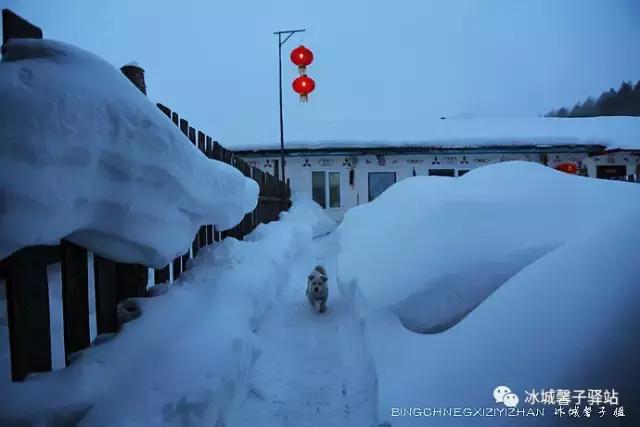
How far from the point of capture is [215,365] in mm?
1505

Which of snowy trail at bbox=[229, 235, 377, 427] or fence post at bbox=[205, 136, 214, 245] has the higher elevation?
fence post at bbox=[205, 136, 214, 245]

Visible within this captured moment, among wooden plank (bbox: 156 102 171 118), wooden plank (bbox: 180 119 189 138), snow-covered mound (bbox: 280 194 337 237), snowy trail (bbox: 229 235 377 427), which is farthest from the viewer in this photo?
snow-covered mound (bbox: 280 194 337 237)

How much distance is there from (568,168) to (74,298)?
43.9 feet

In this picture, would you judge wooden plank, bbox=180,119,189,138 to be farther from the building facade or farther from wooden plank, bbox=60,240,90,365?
the building facade

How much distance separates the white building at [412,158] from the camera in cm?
1154

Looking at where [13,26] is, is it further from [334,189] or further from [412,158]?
[412,158]

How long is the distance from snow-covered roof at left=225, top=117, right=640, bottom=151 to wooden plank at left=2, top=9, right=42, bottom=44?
1040cm

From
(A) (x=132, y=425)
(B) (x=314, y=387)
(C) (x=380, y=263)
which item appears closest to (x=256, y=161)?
(C) (x=380, y=263)

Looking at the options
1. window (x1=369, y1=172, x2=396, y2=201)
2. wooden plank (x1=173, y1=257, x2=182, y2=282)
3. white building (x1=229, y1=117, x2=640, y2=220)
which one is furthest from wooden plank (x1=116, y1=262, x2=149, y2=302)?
window (x1=369, y1=172, x2=396, y2=201)

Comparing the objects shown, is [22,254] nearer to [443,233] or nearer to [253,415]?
[253,415]

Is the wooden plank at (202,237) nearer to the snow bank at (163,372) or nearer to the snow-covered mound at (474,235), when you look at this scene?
the snow bank at (163,372)

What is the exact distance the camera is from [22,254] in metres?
1.18

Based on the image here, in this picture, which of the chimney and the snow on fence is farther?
the chimney

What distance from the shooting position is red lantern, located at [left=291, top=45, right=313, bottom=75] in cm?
875
